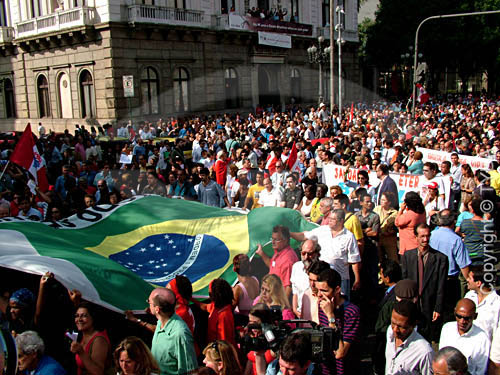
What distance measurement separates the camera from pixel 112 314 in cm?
479

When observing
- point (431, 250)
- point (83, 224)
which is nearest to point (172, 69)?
point (83, 224)

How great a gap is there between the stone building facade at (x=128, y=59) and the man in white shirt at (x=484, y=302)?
2169cm

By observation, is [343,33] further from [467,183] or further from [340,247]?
[340,247]

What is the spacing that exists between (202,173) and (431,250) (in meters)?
4.85

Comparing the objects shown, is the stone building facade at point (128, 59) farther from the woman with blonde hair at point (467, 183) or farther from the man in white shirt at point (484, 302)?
the man in white shirt at point (484, 302)

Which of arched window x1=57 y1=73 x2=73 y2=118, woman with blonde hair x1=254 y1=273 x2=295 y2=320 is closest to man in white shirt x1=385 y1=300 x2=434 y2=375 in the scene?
woman with blonde hair x1=254 y1=273 x2=295 y2=320

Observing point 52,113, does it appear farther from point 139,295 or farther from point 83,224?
point 139,295

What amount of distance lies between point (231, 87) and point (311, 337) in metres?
29.6

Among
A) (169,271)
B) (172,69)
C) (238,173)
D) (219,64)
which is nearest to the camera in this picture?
(169,271)

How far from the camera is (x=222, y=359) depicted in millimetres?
3578

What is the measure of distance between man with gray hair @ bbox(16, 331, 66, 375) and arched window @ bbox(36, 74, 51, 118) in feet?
90.4

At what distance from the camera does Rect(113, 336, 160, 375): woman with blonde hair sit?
11.3ft

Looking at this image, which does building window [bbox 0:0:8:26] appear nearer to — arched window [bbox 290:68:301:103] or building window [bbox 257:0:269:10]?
building window [bbox 257:0:269:10]

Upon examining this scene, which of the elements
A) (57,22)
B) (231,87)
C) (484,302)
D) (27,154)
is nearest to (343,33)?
(231,87)
